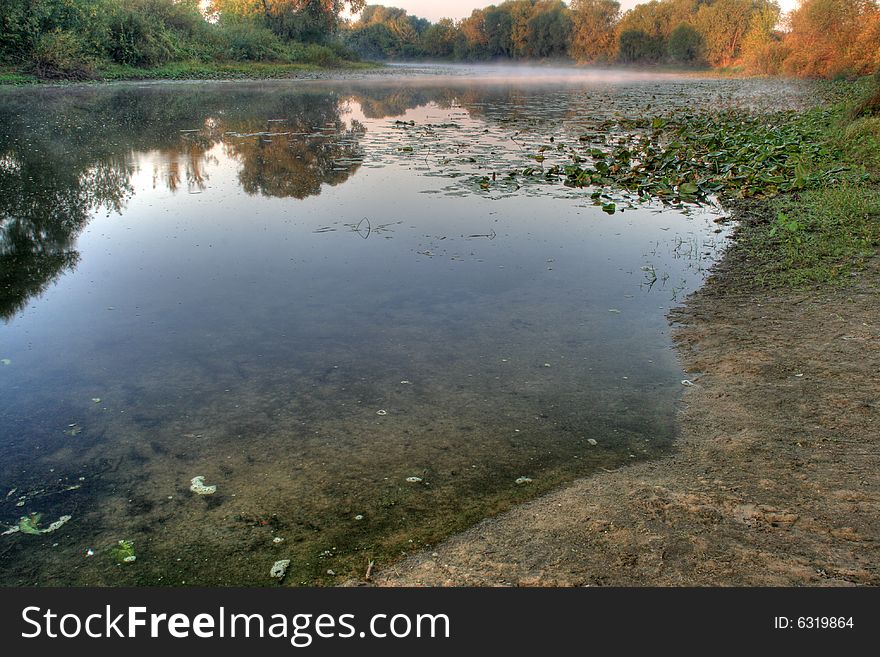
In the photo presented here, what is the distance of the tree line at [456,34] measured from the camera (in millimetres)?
32719

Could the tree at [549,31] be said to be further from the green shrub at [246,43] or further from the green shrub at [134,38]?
the green shrub at [134,38]

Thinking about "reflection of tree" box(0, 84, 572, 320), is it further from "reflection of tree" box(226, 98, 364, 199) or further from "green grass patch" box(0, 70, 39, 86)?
"green grass patch" box(0, 70, 39, 86)

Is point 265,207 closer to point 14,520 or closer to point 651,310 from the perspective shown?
point 651,310

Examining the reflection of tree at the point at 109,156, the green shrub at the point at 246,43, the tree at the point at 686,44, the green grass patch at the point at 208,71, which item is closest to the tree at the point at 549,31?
the tree at the point at 686,44

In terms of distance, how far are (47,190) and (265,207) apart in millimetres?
3583

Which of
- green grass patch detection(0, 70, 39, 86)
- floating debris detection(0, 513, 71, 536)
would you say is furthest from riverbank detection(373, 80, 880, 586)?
green grass patch detection(0, 70, 39, 86)

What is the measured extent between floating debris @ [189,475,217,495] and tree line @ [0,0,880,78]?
3515cm

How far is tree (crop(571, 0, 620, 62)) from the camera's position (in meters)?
86.3

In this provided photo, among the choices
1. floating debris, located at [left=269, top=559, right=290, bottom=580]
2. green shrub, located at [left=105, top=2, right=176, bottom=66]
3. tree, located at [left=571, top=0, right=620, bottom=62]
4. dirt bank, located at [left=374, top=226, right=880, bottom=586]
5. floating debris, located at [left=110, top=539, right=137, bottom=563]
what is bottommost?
floating debris, located at [left=269, top=559, right=290, bottom=580]

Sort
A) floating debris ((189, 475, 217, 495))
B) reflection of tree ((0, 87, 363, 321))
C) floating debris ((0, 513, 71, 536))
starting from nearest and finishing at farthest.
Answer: floating debris ((0, 513, 71, 536)), floating debris ((189, 475, 217, 495)), reflection of tree ((0, 87, 363, 321))

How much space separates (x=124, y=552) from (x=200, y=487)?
0.52 meters

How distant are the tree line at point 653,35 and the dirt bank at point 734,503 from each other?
1429 inches

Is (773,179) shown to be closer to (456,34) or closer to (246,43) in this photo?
(246,43)

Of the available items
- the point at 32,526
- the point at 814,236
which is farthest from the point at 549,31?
the point at 32,526
